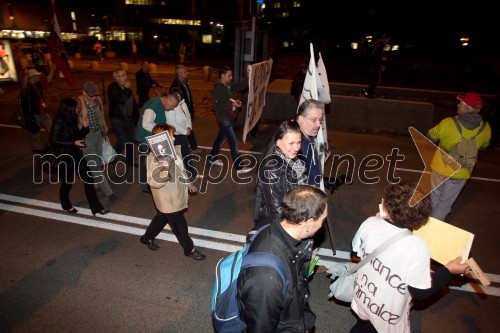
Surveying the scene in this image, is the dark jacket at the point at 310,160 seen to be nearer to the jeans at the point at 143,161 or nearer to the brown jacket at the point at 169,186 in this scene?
the brown jacket at the point at 169,186

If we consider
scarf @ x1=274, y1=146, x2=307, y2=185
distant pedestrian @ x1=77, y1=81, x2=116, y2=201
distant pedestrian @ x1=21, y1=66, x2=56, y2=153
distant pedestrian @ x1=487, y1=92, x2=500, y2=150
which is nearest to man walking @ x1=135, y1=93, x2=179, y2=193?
distant pedestrian @ x1=77, y1=81, x2=116, y2=201

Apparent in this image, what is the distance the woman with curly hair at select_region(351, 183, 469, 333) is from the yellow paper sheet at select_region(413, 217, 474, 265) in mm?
106

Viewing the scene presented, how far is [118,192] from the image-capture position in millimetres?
6230

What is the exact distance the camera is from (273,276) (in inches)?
72.7

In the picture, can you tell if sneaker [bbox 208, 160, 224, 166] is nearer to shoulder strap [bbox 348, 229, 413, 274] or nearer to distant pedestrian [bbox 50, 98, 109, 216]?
distant pedestrian [bbox 50, 98, 109, 216]

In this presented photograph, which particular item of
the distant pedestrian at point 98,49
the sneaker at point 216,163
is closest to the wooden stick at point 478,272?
the sneaker at point 216,163

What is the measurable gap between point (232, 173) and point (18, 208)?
150 inches

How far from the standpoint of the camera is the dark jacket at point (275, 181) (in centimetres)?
306

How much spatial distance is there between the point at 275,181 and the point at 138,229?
112 inches

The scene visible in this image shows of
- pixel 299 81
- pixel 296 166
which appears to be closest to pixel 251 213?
pixel 296 166

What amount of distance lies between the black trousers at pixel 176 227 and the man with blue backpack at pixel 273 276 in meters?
1.98

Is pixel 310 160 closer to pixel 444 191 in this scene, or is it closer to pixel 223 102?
pixel 444 191

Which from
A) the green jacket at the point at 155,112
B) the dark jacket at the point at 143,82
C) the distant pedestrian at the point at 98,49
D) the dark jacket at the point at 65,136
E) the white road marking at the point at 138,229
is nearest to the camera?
the white road marking at the point at 138,229

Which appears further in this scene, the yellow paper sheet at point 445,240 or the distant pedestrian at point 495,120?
the distant pedestrian at point 495,120
